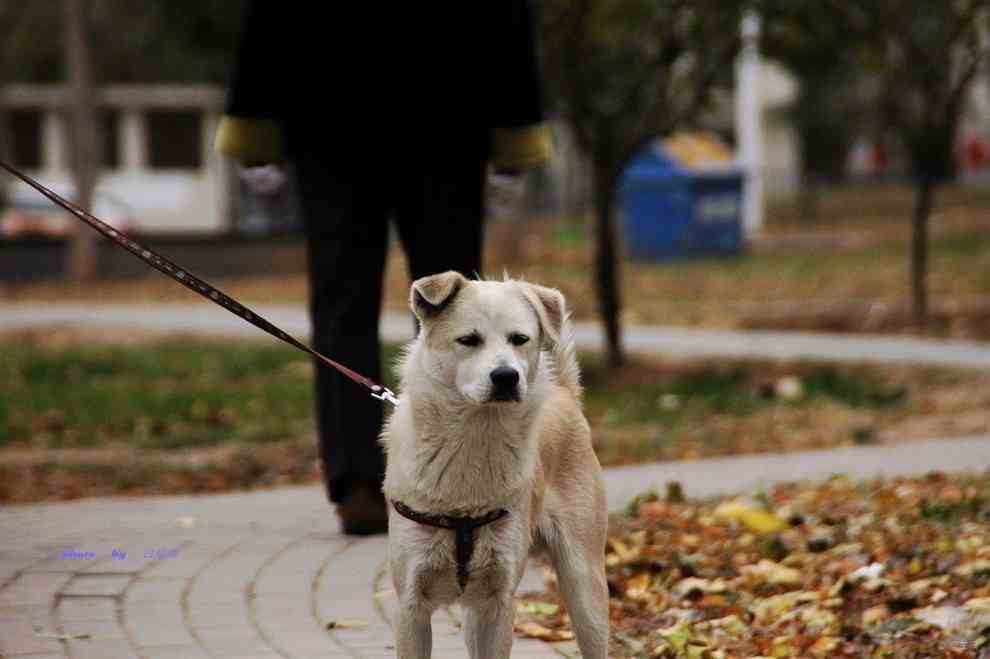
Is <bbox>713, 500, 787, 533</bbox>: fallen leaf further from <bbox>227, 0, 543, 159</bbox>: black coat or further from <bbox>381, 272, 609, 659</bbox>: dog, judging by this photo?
<bbox>381, 272, 609, 659</bbox>: dog

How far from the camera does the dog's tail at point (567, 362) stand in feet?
14.8

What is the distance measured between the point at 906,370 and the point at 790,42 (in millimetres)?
2883

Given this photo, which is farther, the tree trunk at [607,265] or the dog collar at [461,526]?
the tree trunk at [607,265]

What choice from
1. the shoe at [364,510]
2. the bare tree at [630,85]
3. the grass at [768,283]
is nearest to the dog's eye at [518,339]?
the shoe at [364,510]

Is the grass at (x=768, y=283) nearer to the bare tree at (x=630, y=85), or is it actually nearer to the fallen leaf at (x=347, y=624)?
the bare tree at (x=630, y=85)

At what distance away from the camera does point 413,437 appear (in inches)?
169

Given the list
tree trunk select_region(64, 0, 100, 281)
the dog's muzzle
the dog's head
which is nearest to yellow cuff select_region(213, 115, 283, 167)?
the dog's head

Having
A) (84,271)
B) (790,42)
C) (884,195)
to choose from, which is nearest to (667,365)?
(790,42)

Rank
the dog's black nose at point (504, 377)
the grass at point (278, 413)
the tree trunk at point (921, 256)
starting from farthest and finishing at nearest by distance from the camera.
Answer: the tree trunk at point (921, 256), the grass at point (278, 413), the dog's black nose at point (504, 377)

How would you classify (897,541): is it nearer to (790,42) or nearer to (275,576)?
(275,576)

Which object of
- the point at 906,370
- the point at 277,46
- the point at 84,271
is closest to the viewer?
the point at 277,46

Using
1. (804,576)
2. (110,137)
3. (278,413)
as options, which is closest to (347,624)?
(804,576)

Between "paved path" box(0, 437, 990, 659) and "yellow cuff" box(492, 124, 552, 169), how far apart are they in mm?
1475

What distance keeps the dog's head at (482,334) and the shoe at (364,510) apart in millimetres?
2042
